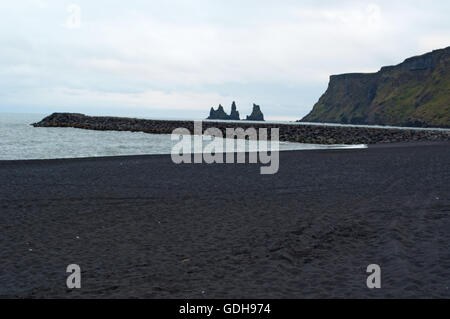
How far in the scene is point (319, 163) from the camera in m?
29.6

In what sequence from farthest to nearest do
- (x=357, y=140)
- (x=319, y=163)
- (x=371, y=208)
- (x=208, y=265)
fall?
(x=357, y=140)
(x=319, y=163)
(x=371, y=208)
(x=208, y=265)

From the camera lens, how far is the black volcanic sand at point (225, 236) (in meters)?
7.47

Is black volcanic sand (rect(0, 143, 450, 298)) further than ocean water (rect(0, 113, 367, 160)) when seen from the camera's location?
No

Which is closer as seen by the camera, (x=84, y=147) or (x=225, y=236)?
(x=225, y=236)

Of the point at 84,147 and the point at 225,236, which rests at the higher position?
the point at 84,147

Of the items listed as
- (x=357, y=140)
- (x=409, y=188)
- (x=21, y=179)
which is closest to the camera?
(x=409, y=188)

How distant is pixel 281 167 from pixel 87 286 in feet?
68.1

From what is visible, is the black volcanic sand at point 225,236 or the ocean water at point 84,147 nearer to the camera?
the black volcanic sand at point 225,236

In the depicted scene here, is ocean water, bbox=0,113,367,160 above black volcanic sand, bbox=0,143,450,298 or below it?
above

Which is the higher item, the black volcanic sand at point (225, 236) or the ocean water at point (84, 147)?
the ocean water at point (84, 147)

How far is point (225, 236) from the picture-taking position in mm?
10891

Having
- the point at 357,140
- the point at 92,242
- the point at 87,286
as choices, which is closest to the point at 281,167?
the point at 92,242

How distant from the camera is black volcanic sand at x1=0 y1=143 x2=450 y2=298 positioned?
747 cm
